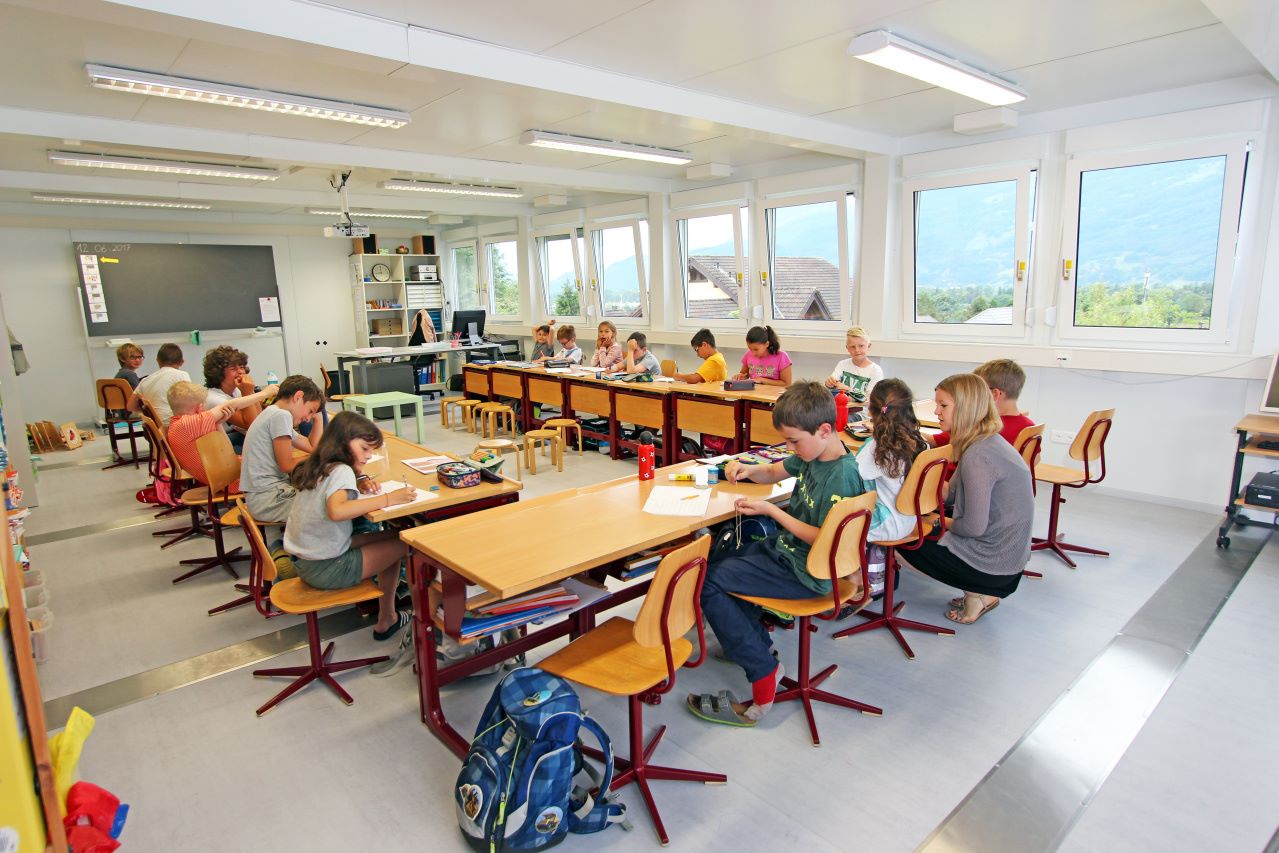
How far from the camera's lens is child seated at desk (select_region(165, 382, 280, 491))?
387 centimetres

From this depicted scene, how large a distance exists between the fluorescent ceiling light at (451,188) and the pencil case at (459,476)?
5.43m

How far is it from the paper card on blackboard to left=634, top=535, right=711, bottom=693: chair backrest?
10366mm

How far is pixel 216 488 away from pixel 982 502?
403 centimetres

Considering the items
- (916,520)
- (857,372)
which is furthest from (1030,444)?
(857,372)

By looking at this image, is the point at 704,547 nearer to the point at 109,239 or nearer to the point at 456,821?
the point at 456,821

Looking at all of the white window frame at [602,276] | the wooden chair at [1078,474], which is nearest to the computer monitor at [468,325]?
the white window frame at [602,276]

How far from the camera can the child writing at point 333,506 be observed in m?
2.67

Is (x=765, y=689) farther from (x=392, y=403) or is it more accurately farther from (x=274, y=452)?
(x=392, y=403)

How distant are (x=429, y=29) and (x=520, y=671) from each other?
3.09 meters

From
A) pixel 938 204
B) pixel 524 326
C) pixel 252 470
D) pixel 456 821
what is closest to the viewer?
pixel 456 821

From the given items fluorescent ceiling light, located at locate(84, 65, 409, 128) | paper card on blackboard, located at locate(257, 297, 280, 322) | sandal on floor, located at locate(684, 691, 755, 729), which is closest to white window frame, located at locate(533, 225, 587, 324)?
paper card on blackboard, located at locate(257, 297, 280, 322)

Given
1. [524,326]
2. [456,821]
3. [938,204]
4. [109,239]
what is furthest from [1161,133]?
[109,239]

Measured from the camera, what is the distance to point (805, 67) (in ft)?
13.0

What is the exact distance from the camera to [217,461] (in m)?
3.81
